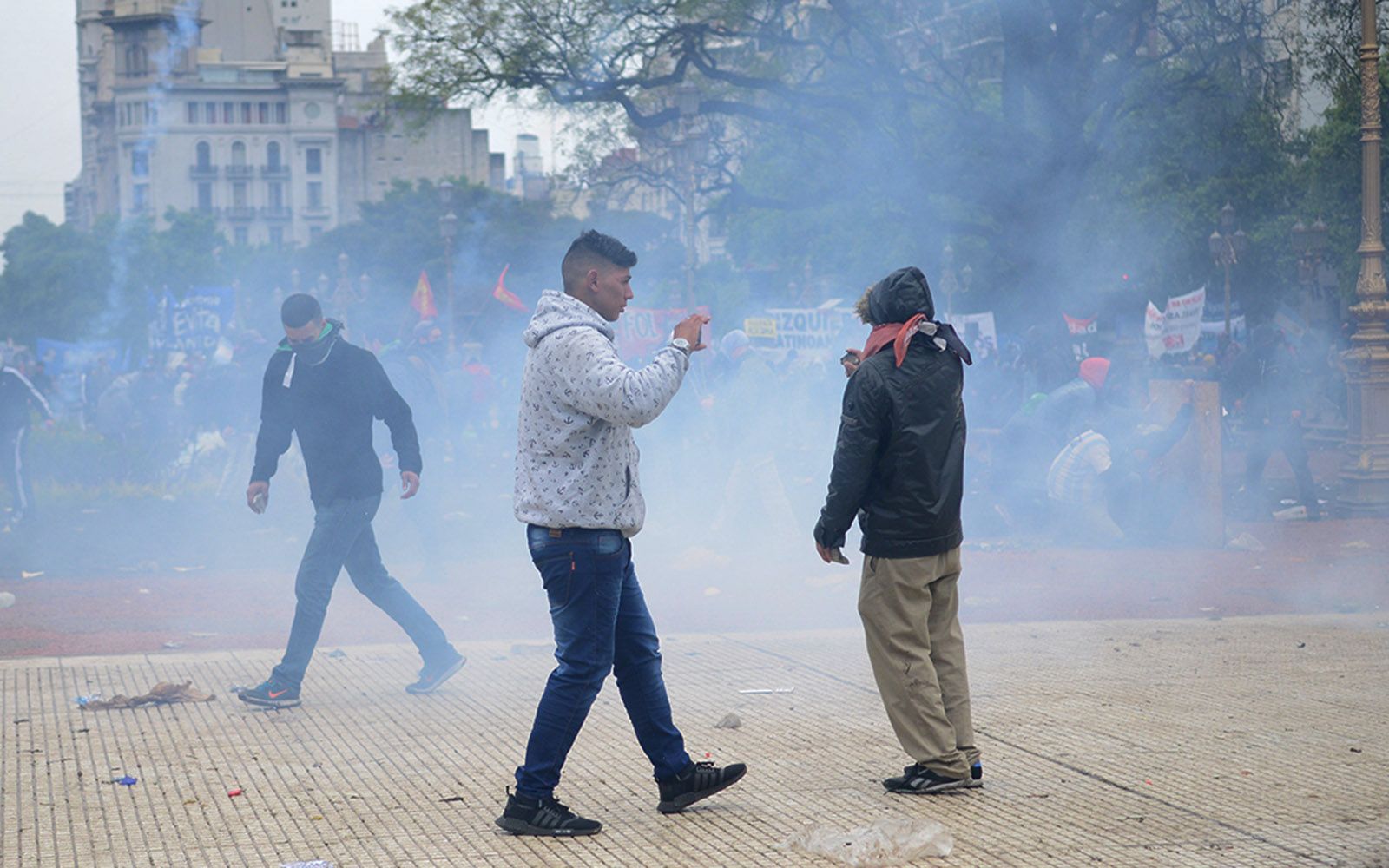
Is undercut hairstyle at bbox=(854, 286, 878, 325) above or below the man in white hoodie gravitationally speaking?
above

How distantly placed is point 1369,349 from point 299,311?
10.5 metres

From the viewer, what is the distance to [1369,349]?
44.9ft

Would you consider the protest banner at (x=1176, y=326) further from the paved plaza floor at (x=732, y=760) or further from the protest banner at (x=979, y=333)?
the paved plaza floor at (x=732, y=760)

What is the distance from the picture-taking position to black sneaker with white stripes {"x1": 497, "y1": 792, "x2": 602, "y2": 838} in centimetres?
410

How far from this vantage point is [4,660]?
270 inches

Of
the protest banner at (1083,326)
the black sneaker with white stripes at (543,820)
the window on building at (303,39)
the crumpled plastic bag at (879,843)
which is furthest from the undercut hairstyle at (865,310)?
the window on building at (303,39)

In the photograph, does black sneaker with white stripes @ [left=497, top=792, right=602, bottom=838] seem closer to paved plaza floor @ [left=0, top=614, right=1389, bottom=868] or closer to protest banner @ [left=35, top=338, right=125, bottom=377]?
paved plaza floor @ [left=0, top=614, right=1389, bottom=868]

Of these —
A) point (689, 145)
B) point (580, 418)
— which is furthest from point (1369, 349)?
point (580, 418)

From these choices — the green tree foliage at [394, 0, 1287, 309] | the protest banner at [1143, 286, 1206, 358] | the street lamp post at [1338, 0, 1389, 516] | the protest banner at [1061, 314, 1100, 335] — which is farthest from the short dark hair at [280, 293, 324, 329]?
the protest banner at [1061, 314, 1100, 335]

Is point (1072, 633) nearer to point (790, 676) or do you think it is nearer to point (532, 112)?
point (790, 676)

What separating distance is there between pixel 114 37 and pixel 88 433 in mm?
54515

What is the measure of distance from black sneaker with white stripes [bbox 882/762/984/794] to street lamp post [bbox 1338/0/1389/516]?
9774mm

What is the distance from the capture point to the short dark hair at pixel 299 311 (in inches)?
241

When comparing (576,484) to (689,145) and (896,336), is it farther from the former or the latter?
(689,145)
